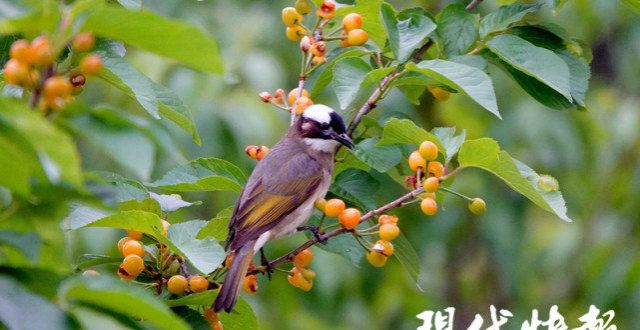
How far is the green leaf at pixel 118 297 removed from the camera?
129 cm

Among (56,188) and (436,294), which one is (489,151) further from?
(436,294)

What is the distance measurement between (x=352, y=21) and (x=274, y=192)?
871mm

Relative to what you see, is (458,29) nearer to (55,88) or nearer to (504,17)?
(504,17)

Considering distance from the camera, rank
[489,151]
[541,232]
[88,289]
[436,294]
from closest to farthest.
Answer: [88,289] → [489,151] → [541,232] → [436,294]

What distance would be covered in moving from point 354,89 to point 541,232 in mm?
3630

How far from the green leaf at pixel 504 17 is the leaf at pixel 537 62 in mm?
92

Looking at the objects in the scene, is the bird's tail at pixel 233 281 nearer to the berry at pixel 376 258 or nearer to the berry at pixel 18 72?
the berry at pixel 376 258

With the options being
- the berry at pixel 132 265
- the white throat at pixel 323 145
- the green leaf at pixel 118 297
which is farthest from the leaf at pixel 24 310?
the white throat at pixel 323 145

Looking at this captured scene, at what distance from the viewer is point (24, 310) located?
129 centimetres

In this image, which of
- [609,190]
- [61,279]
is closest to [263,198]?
[61,279]

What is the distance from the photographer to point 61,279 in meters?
1.38

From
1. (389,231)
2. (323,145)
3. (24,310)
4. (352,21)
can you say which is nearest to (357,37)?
(352,21)

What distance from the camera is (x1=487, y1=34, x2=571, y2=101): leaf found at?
2.40 metres

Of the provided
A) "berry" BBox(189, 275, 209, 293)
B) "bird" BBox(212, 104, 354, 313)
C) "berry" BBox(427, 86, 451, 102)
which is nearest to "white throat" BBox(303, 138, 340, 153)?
"bird" BBox(212, 104, 354, 313)
